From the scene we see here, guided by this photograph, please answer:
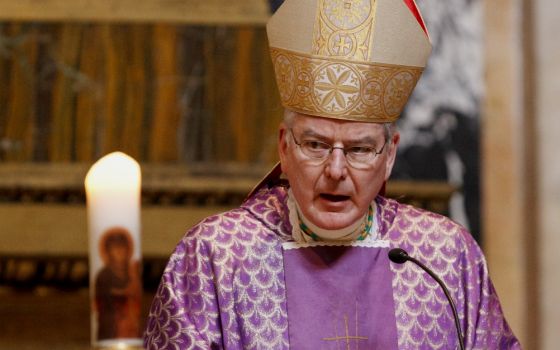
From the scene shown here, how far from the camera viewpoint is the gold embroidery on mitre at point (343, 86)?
12.6ft

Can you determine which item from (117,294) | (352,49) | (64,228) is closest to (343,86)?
(352,49)

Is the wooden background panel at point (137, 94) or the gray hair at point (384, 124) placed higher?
the wooden background panel at point (137, 94)

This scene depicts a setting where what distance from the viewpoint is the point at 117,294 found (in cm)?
204

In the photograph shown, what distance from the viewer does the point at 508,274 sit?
696cm

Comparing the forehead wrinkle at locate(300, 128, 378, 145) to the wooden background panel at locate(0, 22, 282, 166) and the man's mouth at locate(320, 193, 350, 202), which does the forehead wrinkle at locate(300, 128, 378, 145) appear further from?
the wooden background panel at locate(0, 22, 282, 166)

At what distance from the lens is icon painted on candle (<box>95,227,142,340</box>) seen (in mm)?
2029

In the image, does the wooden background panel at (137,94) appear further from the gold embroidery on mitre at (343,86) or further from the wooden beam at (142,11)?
the gold embroidery on mitre at (343,86)

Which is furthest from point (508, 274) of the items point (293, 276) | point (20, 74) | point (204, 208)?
point (293, 276)

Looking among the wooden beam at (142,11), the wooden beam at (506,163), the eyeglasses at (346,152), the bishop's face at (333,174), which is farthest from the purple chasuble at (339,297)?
the wooden beam at (142,11)

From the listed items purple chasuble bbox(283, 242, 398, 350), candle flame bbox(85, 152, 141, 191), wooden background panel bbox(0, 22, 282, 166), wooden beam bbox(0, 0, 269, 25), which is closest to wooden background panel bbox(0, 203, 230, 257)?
wooden background panel bbox(0, 22, 282, 166)

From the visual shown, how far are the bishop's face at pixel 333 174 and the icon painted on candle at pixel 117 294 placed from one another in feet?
5.55

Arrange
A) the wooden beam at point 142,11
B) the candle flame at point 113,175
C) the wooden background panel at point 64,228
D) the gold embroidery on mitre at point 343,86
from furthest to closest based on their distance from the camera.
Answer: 1. the wooden beam at point 142,11
2. the wooden background panel at point 64,228
3. the gold embroidery on mitre at point 343,86
4. the candle flame at point 113,175

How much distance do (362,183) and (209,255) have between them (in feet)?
1.65

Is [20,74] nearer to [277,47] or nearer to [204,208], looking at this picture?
[204,208]
